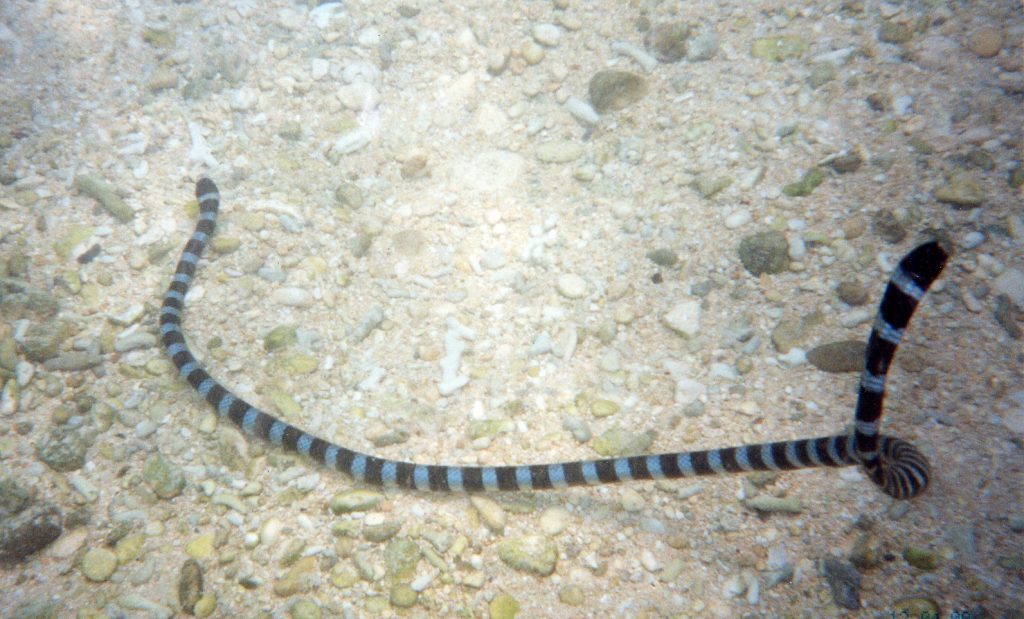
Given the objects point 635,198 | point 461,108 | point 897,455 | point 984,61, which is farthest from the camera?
point 461,108

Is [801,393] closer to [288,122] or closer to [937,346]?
[937,346]

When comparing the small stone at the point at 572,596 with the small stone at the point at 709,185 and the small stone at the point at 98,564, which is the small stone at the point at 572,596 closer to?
the small stone at the point at 98,564

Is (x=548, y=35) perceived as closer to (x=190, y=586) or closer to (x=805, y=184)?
(x=805, y=184)

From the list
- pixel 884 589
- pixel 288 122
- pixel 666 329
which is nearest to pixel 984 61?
pixel 666 329

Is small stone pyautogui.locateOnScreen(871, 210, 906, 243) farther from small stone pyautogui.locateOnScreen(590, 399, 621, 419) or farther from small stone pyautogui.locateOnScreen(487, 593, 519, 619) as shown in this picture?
small stone pyautogui.locateOnScreen(487, 593, 519, 619)

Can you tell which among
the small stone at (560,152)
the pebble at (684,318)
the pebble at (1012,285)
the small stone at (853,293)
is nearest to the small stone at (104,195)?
the small stone at (560,152)
